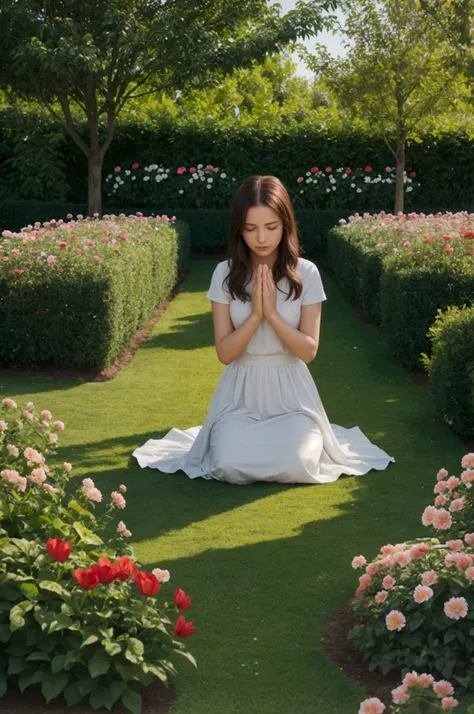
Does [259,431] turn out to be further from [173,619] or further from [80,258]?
[80,258]

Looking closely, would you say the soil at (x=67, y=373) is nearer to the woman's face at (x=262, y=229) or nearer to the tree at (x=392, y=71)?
the woman's face at (x=262, y=229)

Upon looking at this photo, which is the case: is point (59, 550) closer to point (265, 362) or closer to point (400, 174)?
point (265, 362)

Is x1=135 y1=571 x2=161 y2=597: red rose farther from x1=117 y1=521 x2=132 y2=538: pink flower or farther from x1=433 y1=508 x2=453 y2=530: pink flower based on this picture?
x1=433 y1=508 x2=453 y2=530: pink flower

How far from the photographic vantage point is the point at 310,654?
4043mm

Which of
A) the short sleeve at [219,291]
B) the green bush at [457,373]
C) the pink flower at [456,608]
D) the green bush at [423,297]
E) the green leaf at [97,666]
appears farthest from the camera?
the green bush at [423,297]

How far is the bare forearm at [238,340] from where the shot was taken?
616 centimetres

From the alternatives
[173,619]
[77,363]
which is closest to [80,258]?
[77,363]

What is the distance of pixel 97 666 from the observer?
3.39 metres

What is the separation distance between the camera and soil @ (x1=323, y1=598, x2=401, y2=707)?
3.72 m

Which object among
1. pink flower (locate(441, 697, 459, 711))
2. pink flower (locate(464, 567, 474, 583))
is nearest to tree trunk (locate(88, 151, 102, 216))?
pink flower (locate(464, 567, 474, 583))

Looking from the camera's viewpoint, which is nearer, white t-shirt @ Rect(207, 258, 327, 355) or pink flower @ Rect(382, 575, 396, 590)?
pink flower @ Rect(382, 575, 396, 590)

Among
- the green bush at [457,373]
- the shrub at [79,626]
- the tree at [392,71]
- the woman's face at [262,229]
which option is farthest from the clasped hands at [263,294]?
the tree at [392,71]

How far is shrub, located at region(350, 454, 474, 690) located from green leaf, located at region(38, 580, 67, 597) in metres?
1.08

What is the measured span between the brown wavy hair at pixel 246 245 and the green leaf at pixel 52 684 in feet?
10.6
